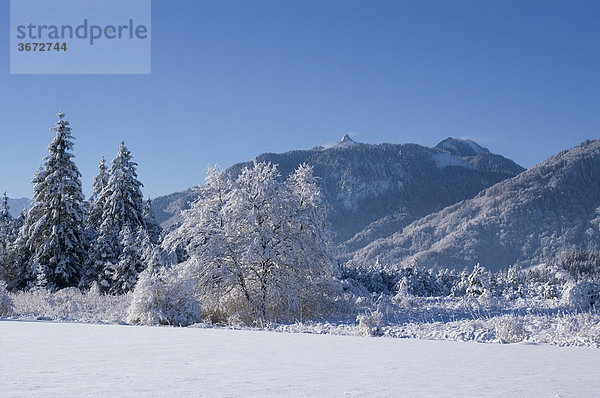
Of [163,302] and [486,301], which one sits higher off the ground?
[163,302]

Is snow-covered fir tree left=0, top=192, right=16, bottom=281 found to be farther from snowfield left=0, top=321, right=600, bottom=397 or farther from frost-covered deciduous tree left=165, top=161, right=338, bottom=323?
snowfield left=0, top=321, right=600, bottom=397

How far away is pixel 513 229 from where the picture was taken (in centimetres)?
17325

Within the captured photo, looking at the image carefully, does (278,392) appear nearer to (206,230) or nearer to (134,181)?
(206,230)

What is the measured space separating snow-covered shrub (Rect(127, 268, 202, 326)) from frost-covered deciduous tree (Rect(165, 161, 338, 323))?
2.32m

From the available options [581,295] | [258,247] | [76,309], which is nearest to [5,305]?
[76,309]

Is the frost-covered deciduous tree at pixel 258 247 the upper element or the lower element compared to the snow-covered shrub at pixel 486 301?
upper

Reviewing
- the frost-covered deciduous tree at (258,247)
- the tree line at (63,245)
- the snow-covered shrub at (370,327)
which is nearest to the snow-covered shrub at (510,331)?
the snow-covered shrub at (370,327)

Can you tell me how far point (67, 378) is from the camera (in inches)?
161

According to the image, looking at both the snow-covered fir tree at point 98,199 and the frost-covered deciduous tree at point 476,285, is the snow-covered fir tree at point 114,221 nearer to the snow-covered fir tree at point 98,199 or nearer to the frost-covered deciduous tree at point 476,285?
the snow-covered fir tree at point 98,199

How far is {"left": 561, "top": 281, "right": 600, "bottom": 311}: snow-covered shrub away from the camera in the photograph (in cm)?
1827

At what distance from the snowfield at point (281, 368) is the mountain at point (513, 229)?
150 meters

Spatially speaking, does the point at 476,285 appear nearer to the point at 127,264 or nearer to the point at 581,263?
the point at 127,264

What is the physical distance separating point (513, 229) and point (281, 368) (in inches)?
7163

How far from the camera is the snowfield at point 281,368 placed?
Result: 384 centimetres
